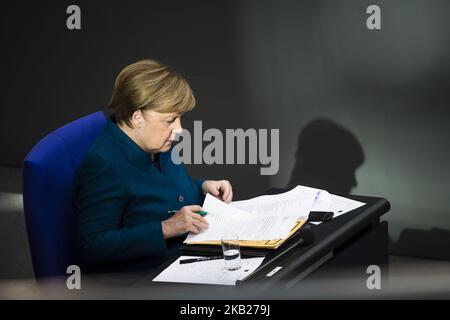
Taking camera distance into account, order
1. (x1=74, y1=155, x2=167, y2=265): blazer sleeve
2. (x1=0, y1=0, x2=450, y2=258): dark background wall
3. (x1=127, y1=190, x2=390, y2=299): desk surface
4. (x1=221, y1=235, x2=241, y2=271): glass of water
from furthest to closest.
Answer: (x1=0, y1=0, x2=450, y2=258): dark background wall < (x1=74, y1=155, x2=167, y2=265): blazer sleeve < (x1=221, y1=235, x2=241, y2=271): glass of water < (x1=127, y1=190, x2=390, y2=299): desk surface

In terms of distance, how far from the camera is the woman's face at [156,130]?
2590 mm

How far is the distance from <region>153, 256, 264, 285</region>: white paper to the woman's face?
47 centimetres

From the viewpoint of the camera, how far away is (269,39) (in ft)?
13.8

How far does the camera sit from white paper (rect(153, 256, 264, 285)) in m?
2.20

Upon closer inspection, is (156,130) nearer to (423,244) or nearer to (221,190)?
(221,190)

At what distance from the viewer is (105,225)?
2420mm

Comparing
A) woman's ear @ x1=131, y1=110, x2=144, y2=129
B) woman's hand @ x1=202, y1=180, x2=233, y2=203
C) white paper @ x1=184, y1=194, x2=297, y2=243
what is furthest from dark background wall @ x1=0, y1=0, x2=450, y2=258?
woman's ear @ x1=131, y1=110, x2=144, y2=129

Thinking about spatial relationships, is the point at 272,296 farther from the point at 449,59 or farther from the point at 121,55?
the point at 121,55

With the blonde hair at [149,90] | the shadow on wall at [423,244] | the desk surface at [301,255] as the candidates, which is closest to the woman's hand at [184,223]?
the desk surface at [301,255]

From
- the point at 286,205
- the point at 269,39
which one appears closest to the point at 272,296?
the point at 286,205

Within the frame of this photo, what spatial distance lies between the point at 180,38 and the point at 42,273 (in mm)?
2379

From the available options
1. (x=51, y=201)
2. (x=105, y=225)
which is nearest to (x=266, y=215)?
(x=105, y=225)

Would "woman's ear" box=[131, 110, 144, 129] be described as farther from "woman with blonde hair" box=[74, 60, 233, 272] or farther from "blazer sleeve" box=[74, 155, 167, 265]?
"blazer sleeve" box=[74, 155, 167, 265]

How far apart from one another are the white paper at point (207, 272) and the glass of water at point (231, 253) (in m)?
0.02
